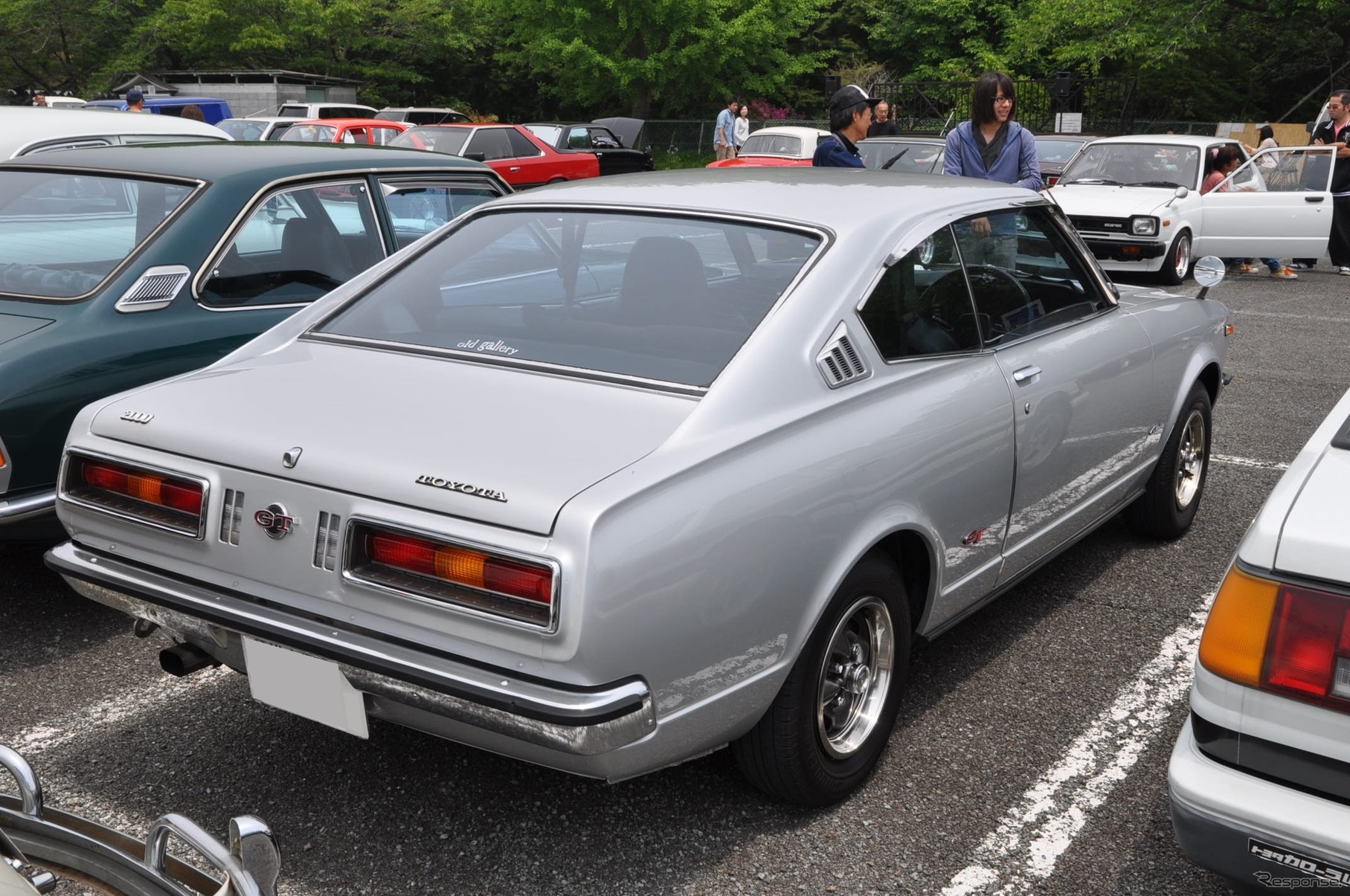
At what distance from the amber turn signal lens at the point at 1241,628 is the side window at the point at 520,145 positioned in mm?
16645

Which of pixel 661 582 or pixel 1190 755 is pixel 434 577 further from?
pixel 1190 755

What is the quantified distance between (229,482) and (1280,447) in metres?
5.65

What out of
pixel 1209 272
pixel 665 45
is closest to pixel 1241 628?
pixel 1209 272

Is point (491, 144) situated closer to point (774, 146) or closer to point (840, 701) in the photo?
point (774, 146)

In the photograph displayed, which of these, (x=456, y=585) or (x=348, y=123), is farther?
(x=348, y=123)

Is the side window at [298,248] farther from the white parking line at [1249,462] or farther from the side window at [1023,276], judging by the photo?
the white parking line at [1249,462]

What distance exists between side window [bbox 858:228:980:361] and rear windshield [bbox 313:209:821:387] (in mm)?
241

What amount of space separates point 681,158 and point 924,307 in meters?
36.0

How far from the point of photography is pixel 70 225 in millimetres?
4863

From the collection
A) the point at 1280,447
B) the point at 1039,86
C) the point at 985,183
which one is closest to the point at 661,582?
the point at 985,183

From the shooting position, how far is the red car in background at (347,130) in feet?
61.0

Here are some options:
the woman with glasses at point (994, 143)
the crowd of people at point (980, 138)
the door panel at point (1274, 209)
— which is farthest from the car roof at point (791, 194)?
the door panel at point (1274, 209)

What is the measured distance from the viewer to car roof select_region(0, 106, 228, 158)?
24.9ft

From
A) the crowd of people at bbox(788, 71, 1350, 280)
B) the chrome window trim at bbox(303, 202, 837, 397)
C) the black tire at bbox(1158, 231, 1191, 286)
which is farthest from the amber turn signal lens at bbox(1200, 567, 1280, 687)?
the black tire at bbox(1158, 231, 1191, 286)
